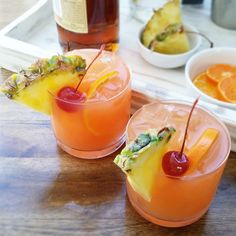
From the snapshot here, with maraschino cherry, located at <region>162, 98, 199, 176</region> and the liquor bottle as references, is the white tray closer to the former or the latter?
the liquor bottle

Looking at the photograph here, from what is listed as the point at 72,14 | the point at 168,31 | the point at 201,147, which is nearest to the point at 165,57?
the point at 168,31

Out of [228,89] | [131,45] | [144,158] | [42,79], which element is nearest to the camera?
[144,158]

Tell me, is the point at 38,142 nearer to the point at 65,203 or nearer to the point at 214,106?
the point at 65,203

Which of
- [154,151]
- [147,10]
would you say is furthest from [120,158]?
[147,10]

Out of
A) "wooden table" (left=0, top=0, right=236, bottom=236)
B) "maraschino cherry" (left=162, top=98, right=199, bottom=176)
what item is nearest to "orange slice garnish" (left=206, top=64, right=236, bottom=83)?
"wooden table" (left=0, top=0, right=236, bottom=236)

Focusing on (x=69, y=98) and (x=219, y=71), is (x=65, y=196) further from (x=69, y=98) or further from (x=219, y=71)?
(x=219, y=71)

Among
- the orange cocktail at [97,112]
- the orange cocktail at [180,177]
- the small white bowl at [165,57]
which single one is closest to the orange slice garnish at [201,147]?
the orange cocktail at [180,177]

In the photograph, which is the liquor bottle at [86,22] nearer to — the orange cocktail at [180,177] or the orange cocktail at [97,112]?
the orange cocktail at [97,112]
